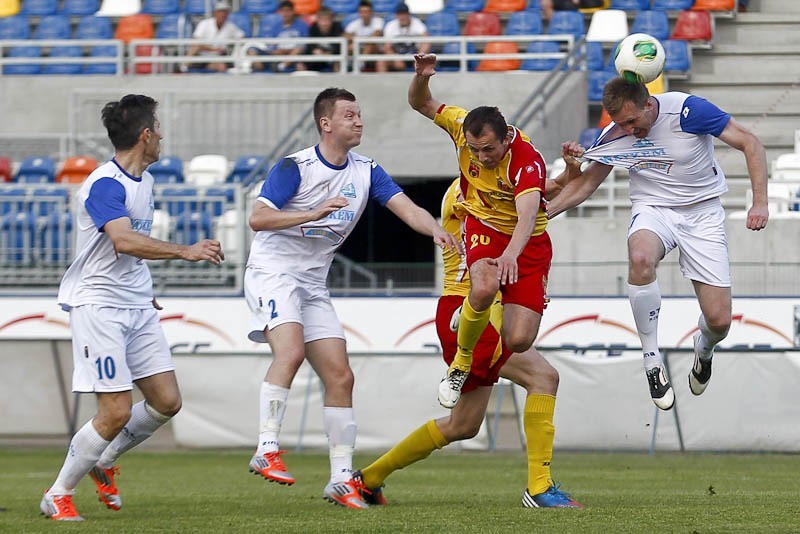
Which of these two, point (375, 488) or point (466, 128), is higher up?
point (466, 128)

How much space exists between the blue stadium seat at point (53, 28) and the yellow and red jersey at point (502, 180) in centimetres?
1640

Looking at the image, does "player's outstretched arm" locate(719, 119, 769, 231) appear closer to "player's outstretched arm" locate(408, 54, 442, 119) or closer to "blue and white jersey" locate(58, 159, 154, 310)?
"player's outstretched arm" locate(408, 54, 442, 119)

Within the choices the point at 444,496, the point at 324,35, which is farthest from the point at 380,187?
the point at 324,35

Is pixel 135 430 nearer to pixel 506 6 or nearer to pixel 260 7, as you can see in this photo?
pixel 506 6

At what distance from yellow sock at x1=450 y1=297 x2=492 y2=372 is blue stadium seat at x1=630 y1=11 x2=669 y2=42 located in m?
14.2

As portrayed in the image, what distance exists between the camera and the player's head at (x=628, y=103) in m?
8.90

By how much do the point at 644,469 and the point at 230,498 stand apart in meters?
4.59

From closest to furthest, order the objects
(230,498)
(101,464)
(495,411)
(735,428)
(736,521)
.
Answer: (736,521) → (101,464) → (230,498) → (735,428) → (495,411)

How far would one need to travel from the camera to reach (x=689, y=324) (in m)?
16.5

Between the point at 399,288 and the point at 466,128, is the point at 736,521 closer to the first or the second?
the point at 466,128

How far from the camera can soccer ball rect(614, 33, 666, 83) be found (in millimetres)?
8969

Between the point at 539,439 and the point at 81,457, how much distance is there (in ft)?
8.80

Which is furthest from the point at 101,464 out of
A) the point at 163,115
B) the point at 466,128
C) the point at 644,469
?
the point at 163,115

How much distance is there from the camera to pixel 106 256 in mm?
8477
